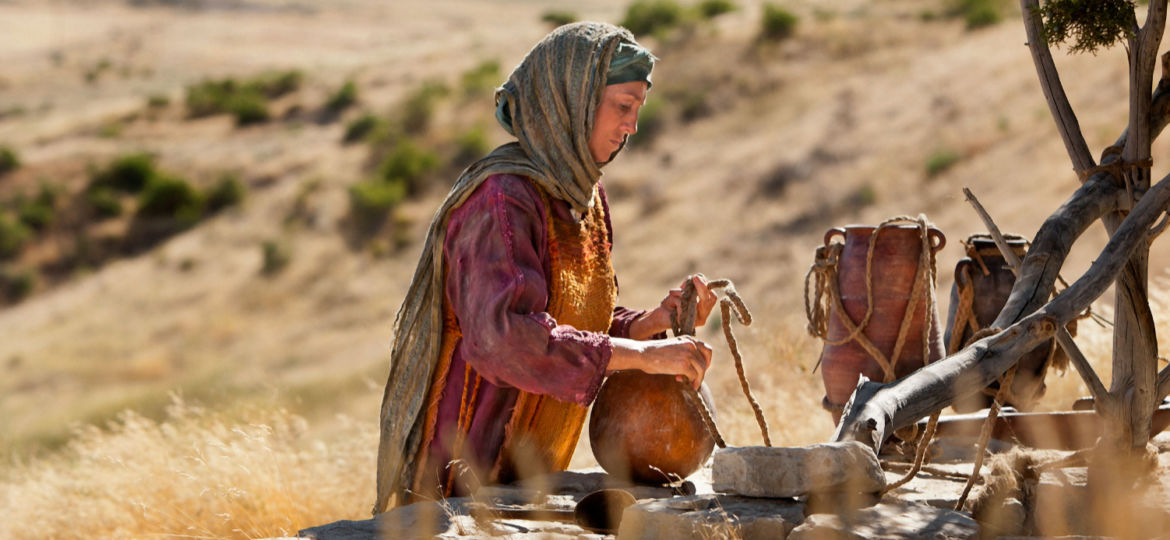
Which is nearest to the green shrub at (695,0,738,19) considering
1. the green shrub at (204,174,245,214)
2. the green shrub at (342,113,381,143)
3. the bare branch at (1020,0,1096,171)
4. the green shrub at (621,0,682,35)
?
the green shrub at (621,0,682,35)

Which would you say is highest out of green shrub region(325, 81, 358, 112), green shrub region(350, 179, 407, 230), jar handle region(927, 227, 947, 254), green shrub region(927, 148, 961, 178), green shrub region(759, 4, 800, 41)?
green shrub region(325, 81, 358, 112)

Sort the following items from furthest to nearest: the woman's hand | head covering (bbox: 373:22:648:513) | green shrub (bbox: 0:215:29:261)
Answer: green shrub (bbox: 0:215:29:261) → the woman's hand → head covering (bbox: 373:22:648:513)

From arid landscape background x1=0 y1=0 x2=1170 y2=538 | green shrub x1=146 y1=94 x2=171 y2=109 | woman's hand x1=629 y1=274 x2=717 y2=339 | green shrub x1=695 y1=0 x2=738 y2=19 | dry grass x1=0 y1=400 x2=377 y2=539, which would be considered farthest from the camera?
green shrub x1=146 y1=94 x2=171 y2=109

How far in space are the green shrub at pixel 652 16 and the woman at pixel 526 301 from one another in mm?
37832

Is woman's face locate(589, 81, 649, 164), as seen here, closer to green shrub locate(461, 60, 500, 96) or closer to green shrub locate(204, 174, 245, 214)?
green shrub locate(204, 174, 245, 214)

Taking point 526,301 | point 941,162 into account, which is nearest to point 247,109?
point 941,162

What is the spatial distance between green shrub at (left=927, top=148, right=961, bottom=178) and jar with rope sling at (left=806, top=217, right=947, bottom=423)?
19.4 m

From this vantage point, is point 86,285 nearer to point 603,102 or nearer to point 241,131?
point 241,131

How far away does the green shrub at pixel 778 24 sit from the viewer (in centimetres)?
3441

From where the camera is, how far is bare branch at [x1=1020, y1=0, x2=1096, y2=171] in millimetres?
3977

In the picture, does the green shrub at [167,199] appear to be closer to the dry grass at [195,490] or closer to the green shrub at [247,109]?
the green shrub at [247,109]

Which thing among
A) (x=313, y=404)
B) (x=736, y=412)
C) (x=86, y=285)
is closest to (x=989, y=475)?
(x=736, y=412)

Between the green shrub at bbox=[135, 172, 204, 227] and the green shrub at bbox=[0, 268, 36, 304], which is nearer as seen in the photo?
the green shrub at bbox=[0, 268, 36, 304]

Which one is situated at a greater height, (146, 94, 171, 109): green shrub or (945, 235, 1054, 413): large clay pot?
(146, 94, 171, 109): green shrub
